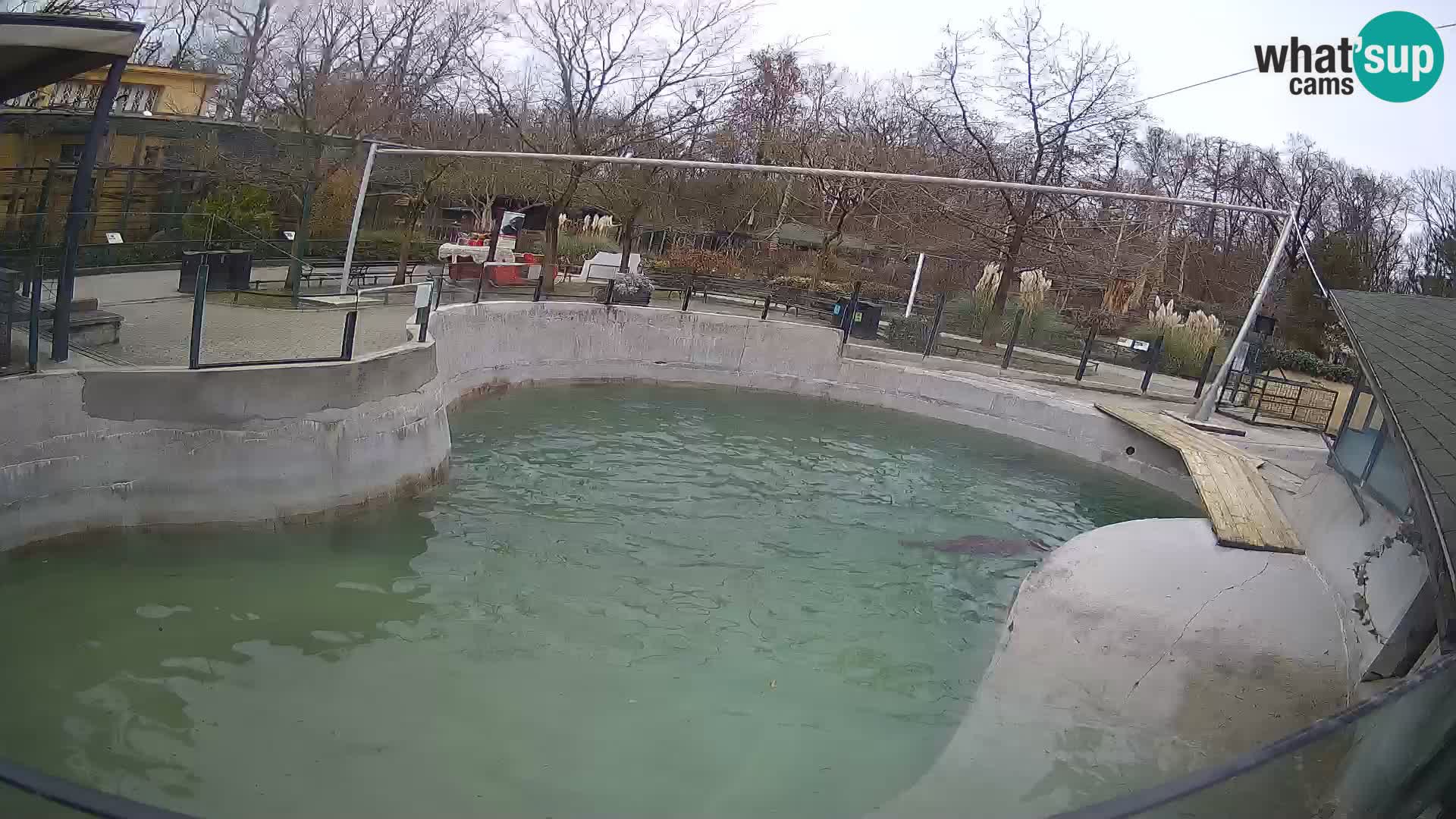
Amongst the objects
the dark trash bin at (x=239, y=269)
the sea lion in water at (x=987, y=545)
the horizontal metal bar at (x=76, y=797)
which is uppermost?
the dark trash bin at (x=239, y=269)

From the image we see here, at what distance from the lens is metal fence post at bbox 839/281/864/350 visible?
21.8 m

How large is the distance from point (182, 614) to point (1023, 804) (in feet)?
21.9

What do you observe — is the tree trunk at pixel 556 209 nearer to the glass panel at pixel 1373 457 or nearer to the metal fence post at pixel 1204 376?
the metal fence post at pixel 1204 376

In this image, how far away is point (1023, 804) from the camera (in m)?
6.04

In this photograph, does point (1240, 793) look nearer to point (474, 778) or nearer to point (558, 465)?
point (474, 778)

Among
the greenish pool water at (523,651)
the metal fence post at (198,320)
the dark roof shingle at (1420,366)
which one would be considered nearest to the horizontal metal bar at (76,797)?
the greenish pool water at (523,651)

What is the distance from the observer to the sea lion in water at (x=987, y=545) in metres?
13.0

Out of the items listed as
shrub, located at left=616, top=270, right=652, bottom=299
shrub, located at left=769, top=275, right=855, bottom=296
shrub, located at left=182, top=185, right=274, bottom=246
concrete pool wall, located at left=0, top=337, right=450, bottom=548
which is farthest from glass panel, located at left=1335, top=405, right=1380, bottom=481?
shrub, located at left=769, top=275, right=855, bottom=296

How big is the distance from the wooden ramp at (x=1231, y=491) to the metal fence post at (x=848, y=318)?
20.8 ft

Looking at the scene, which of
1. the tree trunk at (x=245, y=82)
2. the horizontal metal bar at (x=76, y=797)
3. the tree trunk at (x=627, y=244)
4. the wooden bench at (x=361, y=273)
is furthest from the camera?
the tree trunk at (x=245, y=82)

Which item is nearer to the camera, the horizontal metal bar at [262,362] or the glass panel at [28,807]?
the glass panel at [28,807]

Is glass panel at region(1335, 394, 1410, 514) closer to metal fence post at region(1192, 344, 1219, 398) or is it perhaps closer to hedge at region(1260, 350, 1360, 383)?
metal fence post at region(1192, 344, 1219, 398)

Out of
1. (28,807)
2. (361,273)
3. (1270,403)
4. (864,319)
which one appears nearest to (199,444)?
(28,807)

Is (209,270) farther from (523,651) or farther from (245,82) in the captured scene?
(245,82)
